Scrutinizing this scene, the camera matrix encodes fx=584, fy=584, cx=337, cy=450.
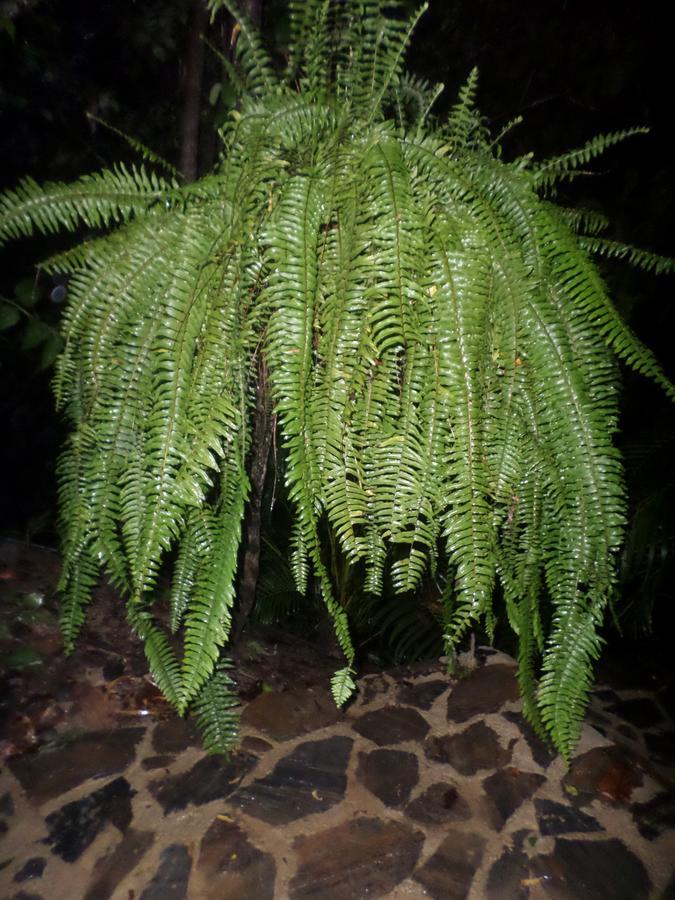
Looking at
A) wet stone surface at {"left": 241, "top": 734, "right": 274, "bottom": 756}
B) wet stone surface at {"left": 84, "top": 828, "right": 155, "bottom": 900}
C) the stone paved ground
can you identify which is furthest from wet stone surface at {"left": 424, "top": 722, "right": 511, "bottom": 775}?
wet stone surface at {"left": 84, "top": 828, "right": 155, "bottom": 900}

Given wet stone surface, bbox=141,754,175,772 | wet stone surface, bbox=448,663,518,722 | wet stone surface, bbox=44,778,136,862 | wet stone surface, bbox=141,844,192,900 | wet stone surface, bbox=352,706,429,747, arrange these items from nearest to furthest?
1. wet stone surface, bbox=141,844,192,900
2. wet stone surface, bbox=44,778,136,862
3. wet stone surface, bbox=141,754,175,772
4. wet stone surface, bbox=352,706,429,747
5. wet stone surface, bbox=448,663,518,722

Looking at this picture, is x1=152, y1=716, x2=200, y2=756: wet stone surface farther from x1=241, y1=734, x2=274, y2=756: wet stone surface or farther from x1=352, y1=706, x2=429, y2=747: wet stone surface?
x1=352, y1=706, x2=429, y2=747: wet stone surface

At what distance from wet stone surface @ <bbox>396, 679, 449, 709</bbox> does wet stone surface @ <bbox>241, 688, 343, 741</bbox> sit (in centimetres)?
29

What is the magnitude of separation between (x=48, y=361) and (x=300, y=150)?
4.21 ft

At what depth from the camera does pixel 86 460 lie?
1127 mm

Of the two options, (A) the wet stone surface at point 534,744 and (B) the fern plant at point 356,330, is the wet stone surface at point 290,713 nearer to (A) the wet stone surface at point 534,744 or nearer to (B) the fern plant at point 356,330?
(A) the wet stone surface at point 534,744

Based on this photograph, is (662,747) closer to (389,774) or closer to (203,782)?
(389,774)

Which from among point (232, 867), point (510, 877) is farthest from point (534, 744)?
point (232, 867)

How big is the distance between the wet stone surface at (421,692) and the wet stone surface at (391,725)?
47 millimetres

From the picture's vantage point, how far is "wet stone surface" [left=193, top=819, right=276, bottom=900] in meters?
1.54

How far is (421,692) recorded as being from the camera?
7.74 feet

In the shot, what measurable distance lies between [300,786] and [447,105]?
3433mm

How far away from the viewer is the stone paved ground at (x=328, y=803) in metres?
1.58

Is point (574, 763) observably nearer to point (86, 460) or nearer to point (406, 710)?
point (406, 710)
